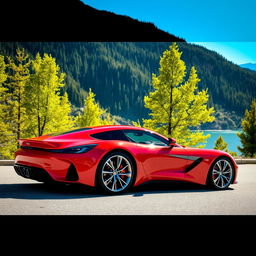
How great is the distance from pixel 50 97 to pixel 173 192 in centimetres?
2435

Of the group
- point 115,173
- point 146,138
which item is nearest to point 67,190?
point 115,173

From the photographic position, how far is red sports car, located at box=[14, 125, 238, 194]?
7.08 m

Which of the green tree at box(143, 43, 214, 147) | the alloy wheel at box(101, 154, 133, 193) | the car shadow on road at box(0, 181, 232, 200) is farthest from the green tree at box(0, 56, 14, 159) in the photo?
the alloy wheel at box(101, 154, 133, 193)

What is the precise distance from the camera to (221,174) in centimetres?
880

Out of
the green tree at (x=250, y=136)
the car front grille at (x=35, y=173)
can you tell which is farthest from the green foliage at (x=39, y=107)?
the car front grille at (x=35, y=173)

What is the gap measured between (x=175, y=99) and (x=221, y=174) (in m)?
19.9

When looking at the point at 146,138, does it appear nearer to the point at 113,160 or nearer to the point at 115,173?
the point at 113,160

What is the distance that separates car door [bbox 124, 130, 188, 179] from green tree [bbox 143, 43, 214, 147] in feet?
63.9

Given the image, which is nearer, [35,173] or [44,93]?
[35,173]

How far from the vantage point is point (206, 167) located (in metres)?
8.55

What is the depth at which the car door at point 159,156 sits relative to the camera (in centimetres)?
784

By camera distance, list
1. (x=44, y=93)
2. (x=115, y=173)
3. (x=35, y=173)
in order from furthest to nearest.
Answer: (x=44, y=93)
(x=115, y=173)
(x=35, y=173)
